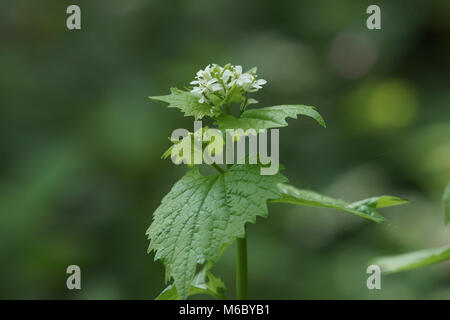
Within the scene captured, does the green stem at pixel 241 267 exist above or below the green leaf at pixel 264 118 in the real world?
below

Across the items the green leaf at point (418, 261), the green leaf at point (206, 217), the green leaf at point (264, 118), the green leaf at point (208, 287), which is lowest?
the green leaf at point (208, 287)

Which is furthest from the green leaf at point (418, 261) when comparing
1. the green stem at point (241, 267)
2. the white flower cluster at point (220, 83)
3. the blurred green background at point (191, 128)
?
the blurred green background at point (191, 128)

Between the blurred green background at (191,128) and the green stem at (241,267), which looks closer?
the green stem at (241,267)

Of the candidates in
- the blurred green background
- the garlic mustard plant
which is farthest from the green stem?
the blurred green background

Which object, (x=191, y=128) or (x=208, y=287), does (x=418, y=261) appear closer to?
(x=208, y=287)

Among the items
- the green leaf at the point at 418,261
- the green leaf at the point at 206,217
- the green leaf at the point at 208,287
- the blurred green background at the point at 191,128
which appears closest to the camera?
the green leaf at the point at 206,217

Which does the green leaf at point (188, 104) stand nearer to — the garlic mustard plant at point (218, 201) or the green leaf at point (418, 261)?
the garlic mustard plant at point (218, 201)

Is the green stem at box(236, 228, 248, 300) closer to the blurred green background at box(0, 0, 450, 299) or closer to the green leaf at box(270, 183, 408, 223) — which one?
the green leaf at box(270, 183, 408, 223)
